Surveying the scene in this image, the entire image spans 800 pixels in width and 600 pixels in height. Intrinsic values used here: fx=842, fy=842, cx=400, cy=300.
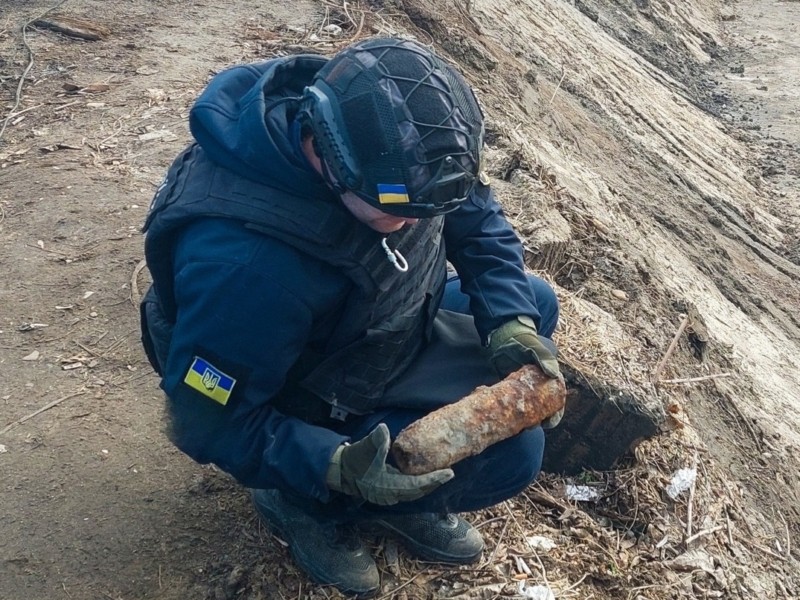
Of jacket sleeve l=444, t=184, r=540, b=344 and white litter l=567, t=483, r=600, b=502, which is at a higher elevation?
jacket sleeve l=444, t=184, r=540, b=344

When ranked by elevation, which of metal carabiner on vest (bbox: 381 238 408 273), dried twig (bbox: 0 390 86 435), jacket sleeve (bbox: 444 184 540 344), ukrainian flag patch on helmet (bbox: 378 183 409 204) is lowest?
dried twig (bbox: 0 390 86 435)

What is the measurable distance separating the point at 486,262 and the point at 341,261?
0.77 m

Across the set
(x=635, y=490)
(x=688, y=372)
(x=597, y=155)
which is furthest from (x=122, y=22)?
(x=635, y=490)

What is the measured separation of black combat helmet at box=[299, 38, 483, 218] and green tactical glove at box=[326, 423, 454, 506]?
603 millimetres

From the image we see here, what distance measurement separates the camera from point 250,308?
2047 mm

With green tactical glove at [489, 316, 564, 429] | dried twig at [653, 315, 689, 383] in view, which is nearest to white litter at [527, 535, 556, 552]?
green tactical glove at [489, 316, 564, 429]

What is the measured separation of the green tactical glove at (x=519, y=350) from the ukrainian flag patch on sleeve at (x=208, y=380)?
93 centimetres

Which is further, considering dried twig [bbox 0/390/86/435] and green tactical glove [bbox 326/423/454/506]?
dried twig [bbox 0/390/86/435]

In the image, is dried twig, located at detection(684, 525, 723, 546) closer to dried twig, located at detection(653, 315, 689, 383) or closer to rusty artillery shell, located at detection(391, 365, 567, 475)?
dried twig, located at detection(653, 315, 689, 383)

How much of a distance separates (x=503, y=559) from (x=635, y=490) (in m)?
0.81

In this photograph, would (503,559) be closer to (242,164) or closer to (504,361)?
(504,361)

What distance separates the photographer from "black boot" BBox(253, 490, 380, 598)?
261 cm

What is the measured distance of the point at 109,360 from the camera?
12.0ft

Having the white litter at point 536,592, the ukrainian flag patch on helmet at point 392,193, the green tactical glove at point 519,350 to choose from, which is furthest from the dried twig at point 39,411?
the ukrainian flag patch on helmet at point 392,193
